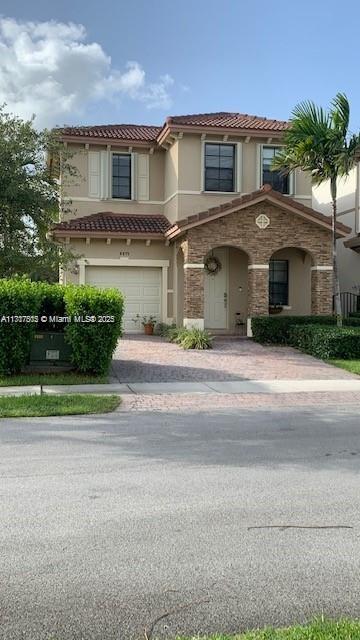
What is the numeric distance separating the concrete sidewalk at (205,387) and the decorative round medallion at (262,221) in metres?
7.89

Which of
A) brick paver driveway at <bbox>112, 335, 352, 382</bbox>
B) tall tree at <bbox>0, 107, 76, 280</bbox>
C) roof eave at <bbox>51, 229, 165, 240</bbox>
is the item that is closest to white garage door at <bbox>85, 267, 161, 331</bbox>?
roof eave at <bbox>51, 229, 165, 240</bbox>

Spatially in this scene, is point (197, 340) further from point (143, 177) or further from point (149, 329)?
point (143, 177)

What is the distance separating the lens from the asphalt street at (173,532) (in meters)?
3.51

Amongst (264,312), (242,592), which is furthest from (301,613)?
(264,312)

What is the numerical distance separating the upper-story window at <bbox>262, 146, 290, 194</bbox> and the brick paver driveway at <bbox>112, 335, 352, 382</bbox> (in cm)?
627

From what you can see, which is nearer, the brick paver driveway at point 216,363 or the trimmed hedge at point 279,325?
the brick paver driveway at point 216,363

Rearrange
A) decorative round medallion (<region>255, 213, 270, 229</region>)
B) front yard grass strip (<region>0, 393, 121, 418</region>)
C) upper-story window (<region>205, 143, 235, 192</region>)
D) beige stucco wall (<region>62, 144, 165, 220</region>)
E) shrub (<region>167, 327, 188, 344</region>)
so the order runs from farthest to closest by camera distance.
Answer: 1. beige stucco wall (<region>62, 144, 165, 220</region>)
2. upper-story window (<region>205, 143, 235, 192</region>)
3. decorative round medallion (<region>255, 213, 270, 229</region>)
4. shrub (<region>167, 327, 188, 344</region>)
5. front yard grass strip (<region>0, 393, 121, 418</region>)

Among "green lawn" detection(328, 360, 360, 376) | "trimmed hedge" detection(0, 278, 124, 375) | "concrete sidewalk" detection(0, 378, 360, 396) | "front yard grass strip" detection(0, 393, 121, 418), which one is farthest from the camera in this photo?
"green lawn" detection(328, 360, 360, 376)

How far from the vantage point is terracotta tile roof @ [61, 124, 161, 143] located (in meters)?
21.9

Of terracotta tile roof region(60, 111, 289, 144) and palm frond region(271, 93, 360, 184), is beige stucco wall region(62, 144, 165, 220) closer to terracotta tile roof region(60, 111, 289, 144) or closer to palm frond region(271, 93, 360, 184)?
terracotta tile roof region(60, 111, 289, 144)

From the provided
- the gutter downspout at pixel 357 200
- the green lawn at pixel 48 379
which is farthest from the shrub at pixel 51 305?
the gutter downspout at pixel 357 200

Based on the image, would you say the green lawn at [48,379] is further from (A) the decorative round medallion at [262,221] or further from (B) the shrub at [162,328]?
(A) the decorative round medallion at [262,221]

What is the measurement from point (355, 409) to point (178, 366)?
5.58m

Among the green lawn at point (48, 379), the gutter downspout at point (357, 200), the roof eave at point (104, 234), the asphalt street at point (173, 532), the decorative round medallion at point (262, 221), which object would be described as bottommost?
the asphalt street at point (173, 532)
